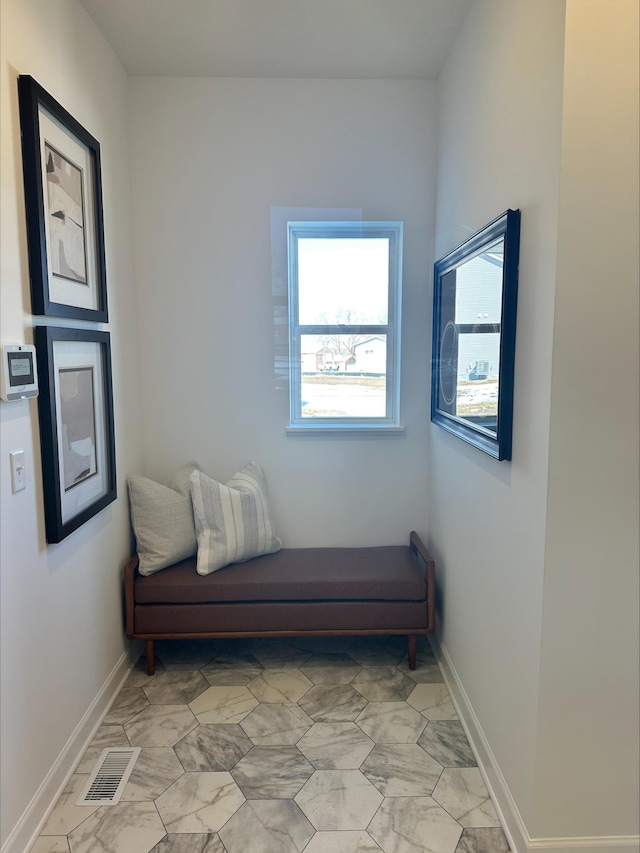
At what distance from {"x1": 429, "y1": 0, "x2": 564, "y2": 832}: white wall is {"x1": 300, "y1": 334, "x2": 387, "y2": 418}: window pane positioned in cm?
66

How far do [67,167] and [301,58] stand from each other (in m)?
1.25

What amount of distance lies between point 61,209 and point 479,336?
1572 millimetres

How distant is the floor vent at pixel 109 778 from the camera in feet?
6.28

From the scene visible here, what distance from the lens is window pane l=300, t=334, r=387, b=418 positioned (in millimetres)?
2996

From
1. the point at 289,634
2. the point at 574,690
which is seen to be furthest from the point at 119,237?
the point at 574,690

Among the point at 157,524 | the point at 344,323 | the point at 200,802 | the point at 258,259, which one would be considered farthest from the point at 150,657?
the point at 258,259

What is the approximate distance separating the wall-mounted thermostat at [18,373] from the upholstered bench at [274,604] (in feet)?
3.72

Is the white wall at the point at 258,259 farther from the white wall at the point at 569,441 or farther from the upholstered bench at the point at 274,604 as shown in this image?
the white wall at the point at 569,441

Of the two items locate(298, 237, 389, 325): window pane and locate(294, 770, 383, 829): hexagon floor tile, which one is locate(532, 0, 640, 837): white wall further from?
locate(298, 237, 389, 325): window pane

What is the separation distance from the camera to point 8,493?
64.9 inches

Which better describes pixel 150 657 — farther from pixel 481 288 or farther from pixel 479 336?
pixel 481 288

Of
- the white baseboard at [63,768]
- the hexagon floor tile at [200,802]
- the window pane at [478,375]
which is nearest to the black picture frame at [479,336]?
the window pane at [478,375]

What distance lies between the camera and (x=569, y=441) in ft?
4.92

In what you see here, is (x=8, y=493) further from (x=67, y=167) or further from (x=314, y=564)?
(x=314, y=564)
